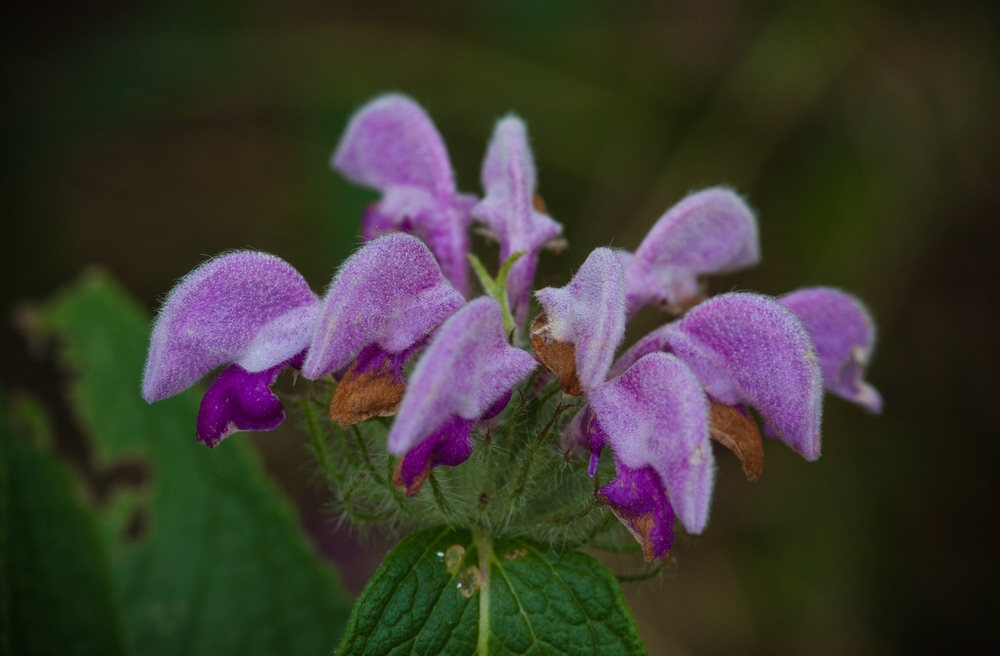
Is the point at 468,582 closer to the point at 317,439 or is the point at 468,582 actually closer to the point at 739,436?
the point at 317,439

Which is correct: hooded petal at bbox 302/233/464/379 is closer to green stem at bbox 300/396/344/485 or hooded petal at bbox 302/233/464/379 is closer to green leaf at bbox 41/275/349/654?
green stem at bbox 300/396/344/485

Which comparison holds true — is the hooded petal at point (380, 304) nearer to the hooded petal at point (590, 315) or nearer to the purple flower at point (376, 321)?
the purple flower at point (376, 321)

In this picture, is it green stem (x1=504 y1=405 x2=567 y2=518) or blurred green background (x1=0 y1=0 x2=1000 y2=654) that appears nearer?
green stem (x1=504 y1=405 x2=567 y2=518)

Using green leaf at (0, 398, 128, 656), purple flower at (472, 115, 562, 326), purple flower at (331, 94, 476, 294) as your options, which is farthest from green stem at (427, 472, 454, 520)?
green leaf at (0, 398, 128, 656)

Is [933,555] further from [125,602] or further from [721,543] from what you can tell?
[125,602]

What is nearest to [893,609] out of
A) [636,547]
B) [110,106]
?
[636,547]

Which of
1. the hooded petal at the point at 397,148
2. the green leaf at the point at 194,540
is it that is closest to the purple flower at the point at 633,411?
the hooded petal at the point at 397,148

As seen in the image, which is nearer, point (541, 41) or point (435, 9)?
point (541, 41)
